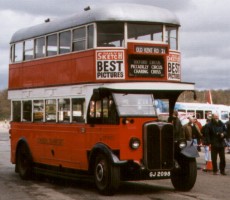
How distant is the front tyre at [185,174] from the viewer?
15039 millimetres

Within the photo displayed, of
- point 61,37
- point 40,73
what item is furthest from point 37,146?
point 61,37

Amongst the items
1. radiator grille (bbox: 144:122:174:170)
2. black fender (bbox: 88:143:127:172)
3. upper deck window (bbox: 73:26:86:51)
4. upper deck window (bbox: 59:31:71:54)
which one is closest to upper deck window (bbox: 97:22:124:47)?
upper deck window (bbox: 73:26:86:51)

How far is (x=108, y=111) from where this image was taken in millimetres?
14820

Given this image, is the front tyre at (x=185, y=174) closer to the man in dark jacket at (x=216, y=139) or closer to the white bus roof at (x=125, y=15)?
the white bus roof at (x=125, y=15)

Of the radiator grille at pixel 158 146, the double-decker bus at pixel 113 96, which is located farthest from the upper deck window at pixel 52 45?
the radiator grille at pixel 158 146

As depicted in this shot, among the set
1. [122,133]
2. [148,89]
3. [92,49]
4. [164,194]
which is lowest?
[164,194]

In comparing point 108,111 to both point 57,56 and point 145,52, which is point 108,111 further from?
point 57,56

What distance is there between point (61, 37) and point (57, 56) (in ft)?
1.63

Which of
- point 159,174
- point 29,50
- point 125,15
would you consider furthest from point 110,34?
point 29,50

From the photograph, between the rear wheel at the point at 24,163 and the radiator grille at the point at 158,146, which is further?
the rear wheel at the point at 24,163

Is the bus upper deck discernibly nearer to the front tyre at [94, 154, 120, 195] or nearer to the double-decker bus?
the double-decker bus

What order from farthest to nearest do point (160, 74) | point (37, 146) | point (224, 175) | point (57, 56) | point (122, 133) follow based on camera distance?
point (224, 175), point (37, 146), point (57, 56), point (160, 74), point (122, 133)

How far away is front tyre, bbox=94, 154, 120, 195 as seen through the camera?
46.2ft

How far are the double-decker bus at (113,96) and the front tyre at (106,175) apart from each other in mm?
21
